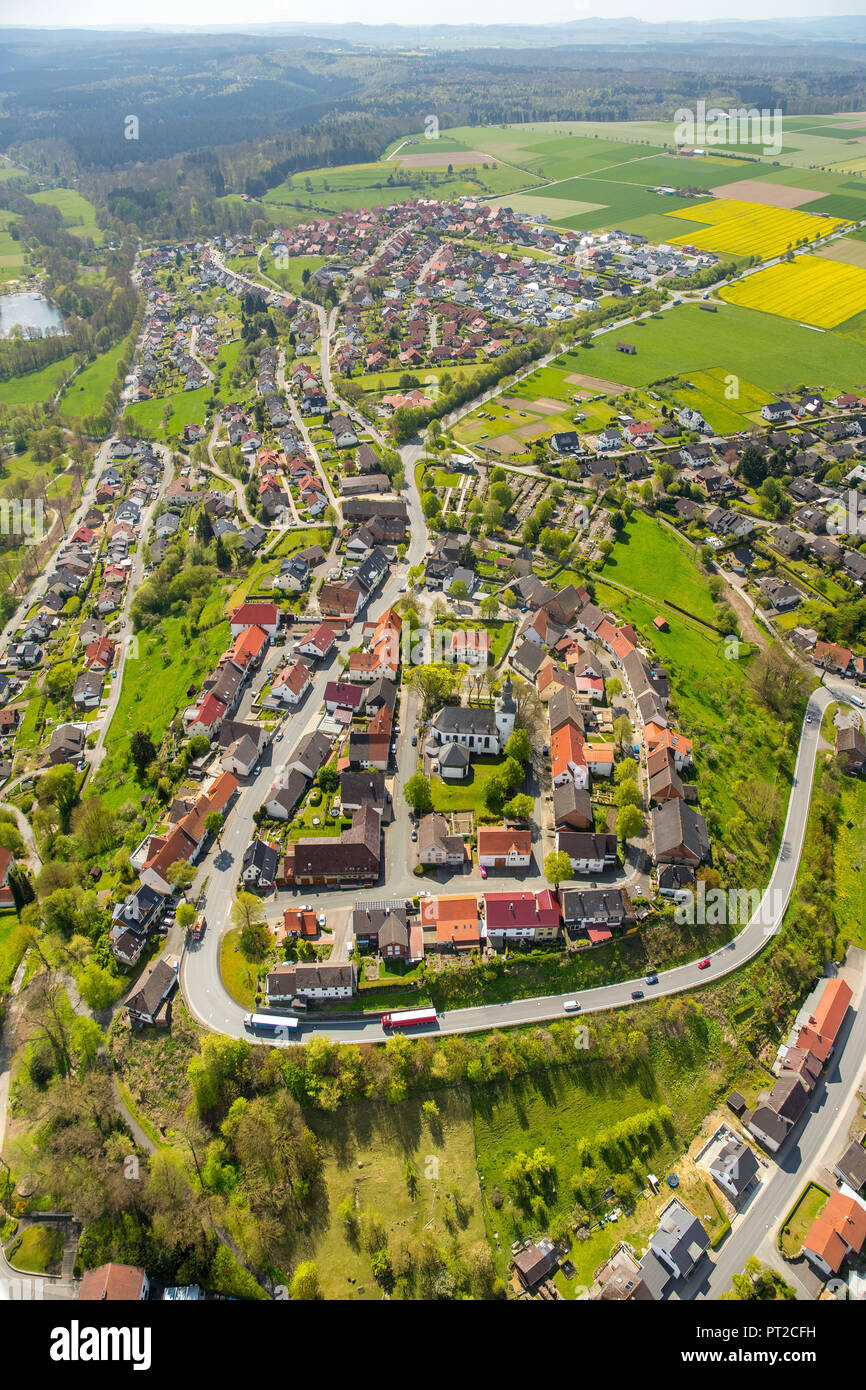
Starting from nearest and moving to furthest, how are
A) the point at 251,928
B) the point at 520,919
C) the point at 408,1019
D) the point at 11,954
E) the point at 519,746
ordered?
1. the point at 408,1019
2. the point at 520,919
3. the point at 251,928
4. the point at 11,954
5. the point at 519,746

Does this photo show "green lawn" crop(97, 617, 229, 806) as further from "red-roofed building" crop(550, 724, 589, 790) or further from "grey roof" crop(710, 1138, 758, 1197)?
"grey roof" crop(710, 1138, 758, 1197)

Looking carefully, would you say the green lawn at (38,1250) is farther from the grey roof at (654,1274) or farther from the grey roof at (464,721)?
the grey roof at (464,721)

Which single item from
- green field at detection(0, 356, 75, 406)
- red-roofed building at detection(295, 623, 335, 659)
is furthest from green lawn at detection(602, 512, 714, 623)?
green field at detection(0, 356, 75, 406)

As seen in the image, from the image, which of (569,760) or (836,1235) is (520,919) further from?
(836,1235)

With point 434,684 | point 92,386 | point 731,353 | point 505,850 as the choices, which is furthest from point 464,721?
point 92,386

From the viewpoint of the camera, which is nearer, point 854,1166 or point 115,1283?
point 115,1283

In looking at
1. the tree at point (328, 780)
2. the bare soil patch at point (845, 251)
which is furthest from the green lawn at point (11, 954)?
the bare soil patch at point (845, 251)

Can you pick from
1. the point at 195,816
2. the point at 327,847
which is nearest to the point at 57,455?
the point at 195,816
